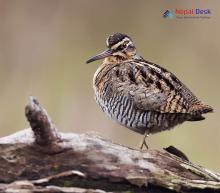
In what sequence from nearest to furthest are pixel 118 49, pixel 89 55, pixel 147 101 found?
pixel 147 101, pixel 118 49, pixel 89 55

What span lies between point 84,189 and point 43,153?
317 millimetres

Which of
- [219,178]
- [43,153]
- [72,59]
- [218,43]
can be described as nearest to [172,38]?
[218,43]

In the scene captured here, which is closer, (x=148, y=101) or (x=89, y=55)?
(x=148, y=101)

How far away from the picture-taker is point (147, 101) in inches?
225

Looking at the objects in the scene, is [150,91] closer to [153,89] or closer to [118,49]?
[153,89]

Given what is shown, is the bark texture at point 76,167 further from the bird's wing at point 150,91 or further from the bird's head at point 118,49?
the bird's head at point 118,49

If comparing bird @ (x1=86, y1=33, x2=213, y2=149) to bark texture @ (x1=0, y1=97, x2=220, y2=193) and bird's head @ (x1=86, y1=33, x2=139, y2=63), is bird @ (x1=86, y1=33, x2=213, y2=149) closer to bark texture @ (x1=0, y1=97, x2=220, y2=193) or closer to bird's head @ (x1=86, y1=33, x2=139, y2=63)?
bird's head @ (x1=86, y1=33, x2=139, y2=63)

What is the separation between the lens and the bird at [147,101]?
571 cm

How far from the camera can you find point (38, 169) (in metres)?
Answer: 4.23

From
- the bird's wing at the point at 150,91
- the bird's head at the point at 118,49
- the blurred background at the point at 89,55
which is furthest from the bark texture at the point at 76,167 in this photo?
the blurred background at the point at 89,55

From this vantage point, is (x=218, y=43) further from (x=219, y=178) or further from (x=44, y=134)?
(x=44, y=134)

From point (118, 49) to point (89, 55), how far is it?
1.45m

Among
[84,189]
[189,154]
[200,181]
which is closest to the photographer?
[84,189]

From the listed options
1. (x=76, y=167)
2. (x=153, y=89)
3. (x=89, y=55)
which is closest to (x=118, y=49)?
(x=153, y=89)
